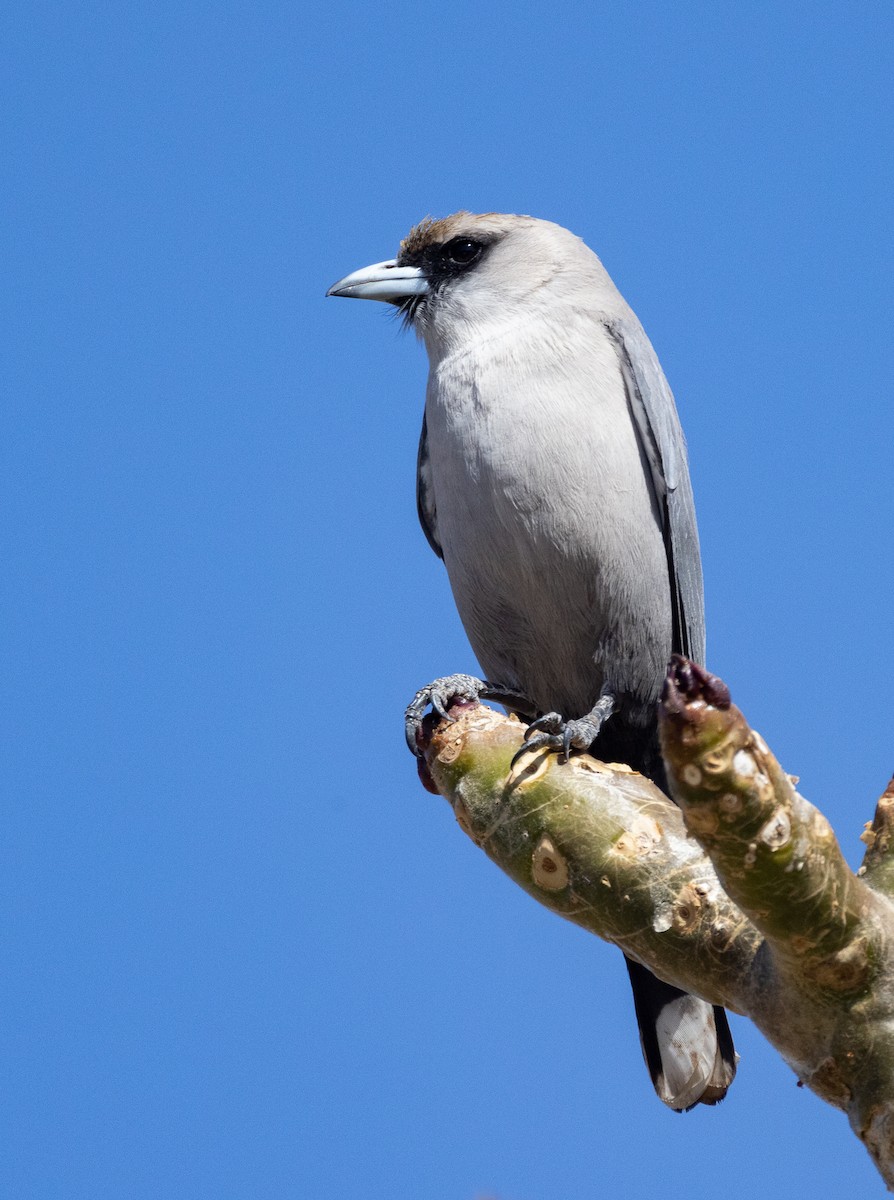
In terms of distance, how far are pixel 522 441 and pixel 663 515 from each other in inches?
30.2

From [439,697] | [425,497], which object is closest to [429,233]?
[425,497]

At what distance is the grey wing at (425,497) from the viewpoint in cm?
582

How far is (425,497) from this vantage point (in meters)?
5.93

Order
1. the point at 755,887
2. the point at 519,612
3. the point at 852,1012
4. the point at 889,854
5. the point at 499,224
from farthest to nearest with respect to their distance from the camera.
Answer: the point at 499,224
the point at 519,612
the point at 889,854
the point at 852,1012
the point at 755,887

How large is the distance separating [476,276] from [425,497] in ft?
3.50

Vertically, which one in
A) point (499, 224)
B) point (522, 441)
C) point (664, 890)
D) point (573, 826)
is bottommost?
point (664, 890)

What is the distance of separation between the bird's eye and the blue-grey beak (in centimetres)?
15

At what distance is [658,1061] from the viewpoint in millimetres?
4410

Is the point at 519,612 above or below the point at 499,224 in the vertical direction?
below

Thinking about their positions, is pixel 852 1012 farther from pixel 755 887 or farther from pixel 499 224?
pixel 499 224

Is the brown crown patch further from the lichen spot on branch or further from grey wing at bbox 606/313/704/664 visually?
the lichen spot on branch

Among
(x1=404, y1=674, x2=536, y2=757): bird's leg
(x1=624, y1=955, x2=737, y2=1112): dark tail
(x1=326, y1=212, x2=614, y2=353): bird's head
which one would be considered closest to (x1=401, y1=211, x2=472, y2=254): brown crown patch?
(x1=326, y1=212, x2=614, y2=353): bird's head

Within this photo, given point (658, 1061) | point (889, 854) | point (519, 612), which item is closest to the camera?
point (889, 854)

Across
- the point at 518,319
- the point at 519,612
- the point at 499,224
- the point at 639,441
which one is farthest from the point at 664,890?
the point at 499,224
